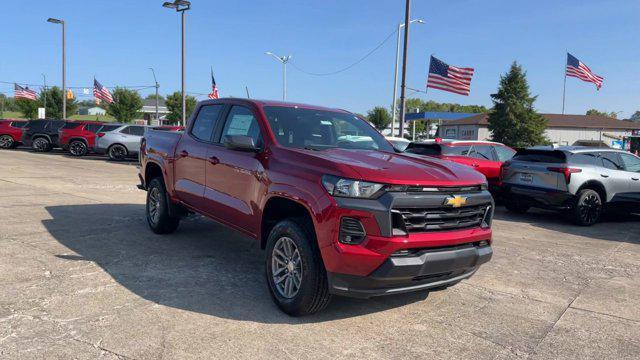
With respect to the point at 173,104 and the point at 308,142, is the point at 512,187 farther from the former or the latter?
the point at 173,104

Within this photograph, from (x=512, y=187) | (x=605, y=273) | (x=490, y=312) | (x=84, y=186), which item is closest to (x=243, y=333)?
(x=490, y=312)

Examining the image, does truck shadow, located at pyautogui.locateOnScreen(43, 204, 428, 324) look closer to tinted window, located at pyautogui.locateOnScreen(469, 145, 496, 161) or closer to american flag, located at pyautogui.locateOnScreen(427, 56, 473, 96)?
tinted window, located at pyautogui.locateOnScreen(469, 145, 496, 161)

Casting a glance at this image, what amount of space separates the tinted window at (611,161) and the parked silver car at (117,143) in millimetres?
18177

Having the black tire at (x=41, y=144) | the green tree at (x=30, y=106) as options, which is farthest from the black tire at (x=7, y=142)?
the green tree at (x=30, y=106)

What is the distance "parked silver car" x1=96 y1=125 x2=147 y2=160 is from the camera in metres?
21.8

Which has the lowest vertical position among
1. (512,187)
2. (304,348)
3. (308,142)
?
(304,348)

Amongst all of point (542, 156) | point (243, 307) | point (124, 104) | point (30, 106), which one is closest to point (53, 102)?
point (30, 106)

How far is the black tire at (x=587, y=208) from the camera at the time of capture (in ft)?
30.6

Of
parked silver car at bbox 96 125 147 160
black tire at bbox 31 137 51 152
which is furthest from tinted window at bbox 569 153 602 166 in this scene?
black tire at bbox 31 137 51 152

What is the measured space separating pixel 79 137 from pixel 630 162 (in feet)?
73.6

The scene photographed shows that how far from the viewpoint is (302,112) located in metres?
5.28

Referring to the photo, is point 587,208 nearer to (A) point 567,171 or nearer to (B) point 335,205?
(A) point 567,171

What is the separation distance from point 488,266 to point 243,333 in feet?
11.6

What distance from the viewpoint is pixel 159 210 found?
6.71 meters
